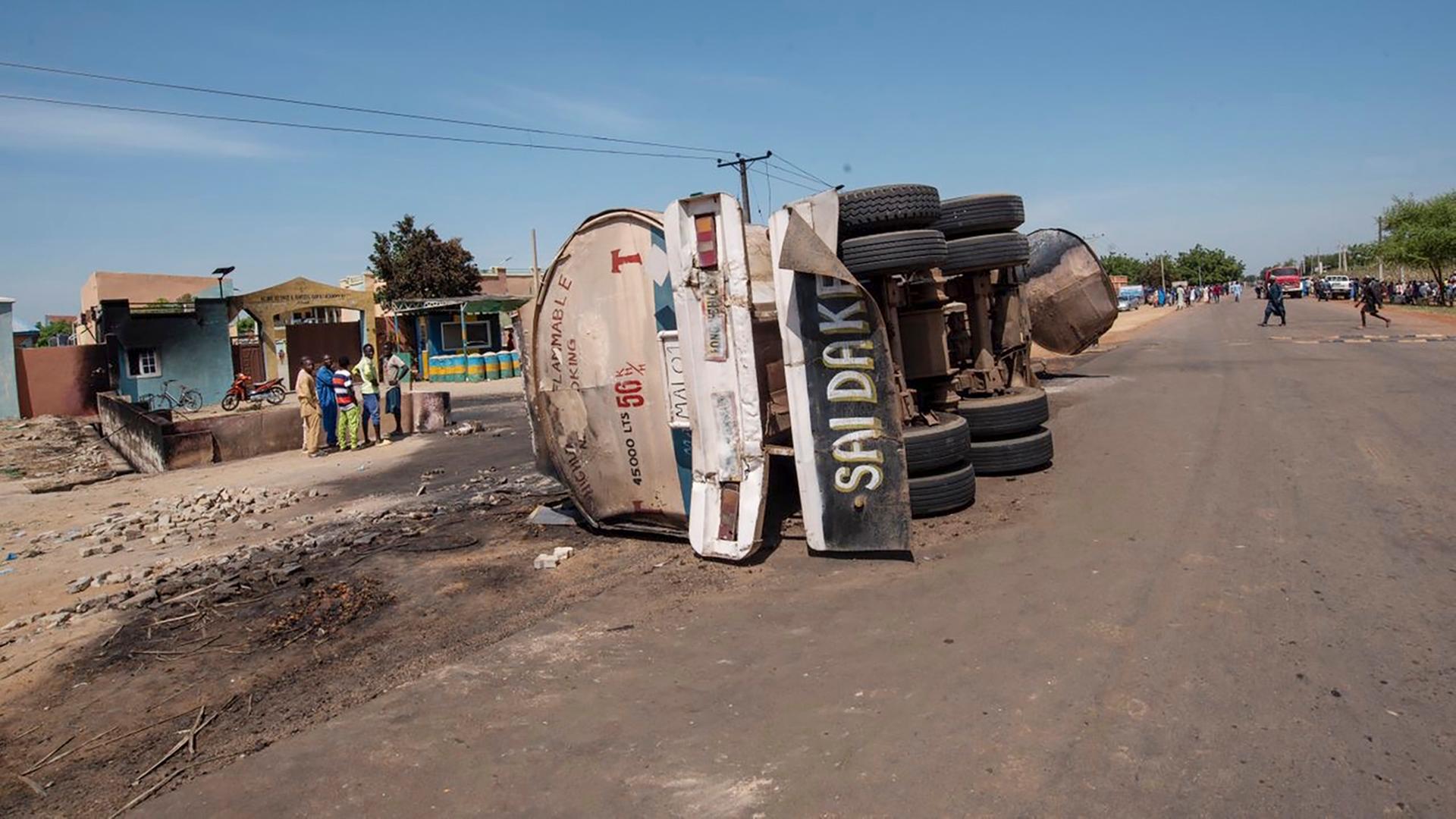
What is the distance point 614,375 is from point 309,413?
32.9ft

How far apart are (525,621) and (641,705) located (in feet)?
4.80

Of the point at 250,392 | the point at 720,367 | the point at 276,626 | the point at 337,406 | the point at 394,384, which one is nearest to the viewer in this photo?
the point at 276,626

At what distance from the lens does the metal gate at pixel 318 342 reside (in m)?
30.4

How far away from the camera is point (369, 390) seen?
15.1m

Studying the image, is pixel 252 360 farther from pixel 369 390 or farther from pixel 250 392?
pixel 369 390

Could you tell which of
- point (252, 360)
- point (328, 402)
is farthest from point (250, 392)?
point (328, 402)

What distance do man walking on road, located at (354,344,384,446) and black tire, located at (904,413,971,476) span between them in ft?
36.4

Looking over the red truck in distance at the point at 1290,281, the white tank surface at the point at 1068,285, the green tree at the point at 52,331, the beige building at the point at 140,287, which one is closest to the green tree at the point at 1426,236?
the red truck in distance at the point at 1290,281

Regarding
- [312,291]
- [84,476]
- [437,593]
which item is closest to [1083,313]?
[437,593]

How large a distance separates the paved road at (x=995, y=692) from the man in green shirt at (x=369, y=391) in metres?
11.1

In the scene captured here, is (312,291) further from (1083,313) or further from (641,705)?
(641,705)

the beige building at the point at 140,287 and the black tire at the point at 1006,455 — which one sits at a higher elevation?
the beige building at the point at 140,287

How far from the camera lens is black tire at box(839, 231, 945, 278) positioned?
6660mm

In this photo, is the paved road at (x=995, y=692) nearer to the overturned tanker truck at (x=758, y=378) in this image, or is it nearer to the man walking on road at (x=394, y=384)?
the overturned tanker truck at (x=758, y=378)
